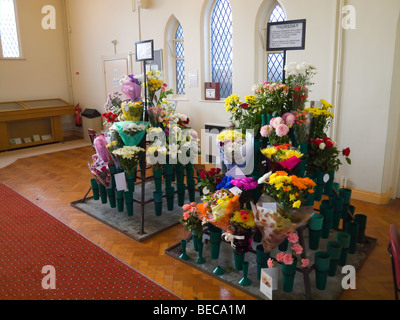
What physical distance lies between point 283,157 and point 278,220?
1.70ft

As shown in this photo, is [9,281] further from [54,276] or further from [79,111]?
[79,111]

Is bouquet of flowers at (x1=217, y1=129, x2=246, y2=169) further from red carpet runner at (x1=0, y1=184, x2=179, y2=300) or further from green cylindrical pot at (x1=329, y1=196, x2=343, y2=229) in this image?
red carpet runner at (x1=0, y1=184, x2=179, y2=300)

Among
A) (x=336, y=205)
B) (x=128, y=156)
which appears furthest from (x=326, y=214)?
A: (x=128, y=156)

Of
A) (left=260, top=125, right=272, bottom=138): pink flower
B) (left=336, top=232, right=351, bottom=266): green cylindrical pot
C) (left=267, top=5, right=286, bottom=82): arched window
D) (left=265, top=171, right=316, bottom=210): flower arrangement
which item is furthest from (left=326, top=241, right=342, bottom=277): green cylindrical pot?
(left=267, top=5, right=286, bottom=82): arched window

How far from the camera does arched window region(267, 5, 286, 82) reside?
5.55 metres

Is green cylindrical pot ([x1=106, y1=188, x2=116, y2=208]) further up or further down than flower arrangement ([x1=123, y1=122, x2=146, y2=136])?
further down

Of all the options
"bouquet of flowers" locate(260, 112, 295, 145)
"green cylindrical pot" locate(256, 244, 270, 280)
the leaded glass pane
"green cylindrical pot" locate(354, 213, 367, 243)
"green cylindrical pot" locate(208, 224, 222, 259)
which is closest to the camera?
"green cylindrical pot" locate(256, 244, 270, 280)

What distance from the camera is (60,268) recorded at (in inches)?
130

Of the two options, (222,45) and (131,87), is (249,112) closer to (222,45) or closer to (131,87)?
(131,87)

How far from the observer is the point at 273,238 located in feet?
8.98

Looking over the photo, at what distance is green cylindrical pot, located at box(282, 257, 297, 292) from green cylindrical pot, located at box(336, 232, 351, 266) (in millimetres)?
537
